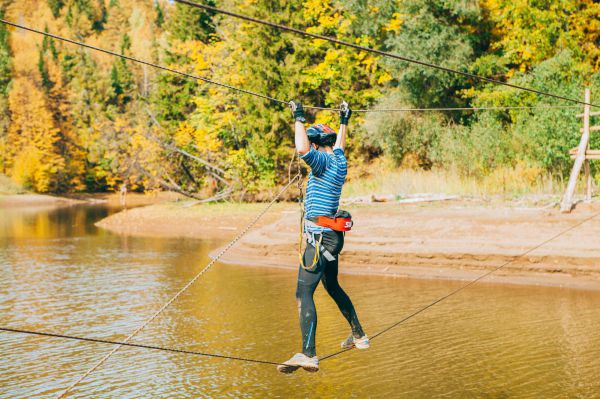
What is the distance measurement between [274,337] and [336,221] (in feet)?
19.9

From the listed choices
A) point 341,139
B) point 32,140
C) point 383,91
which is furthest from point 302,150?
point 32,140

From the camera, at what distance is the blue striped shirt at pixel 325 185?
7.34 meters

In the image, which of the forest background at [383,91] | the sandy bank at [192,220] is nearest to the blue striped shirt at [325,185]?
the forest background at [383,91]

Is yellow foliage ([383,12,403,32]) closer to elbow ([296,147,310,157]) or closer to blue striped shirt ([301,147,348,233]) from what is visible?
blue striped shirt ([301,147,348,233])

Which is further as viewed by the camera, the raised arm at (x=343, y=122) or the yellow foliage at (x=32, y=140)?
the yellow foliage at (x=32, y=140)

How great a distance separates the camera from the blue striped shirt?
24.1ft

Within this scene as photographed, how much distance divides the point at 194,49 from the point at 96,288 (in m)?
26.7

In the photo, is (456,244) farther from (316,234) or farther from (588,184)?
(316,234)

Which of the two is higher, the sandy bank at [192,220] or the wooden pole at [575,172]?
the wooden pole at [575,172]

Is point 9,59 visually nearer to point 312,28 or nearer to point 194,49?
point 194,49

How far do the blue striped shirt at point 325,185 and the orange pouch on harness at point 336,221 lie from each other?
4cm

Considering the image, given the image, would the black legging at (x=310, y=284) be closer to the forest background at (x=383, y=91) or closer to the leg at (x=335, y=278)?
the leg at (x=335, y=278)

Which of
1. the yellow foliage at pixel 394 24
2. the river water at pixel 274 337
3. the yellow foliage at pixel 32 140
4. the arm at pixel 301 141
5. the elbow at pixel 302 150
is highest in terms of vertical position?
the yellow foliage at pixel 394 24

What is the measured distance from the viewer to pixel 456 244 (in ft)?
65.7
